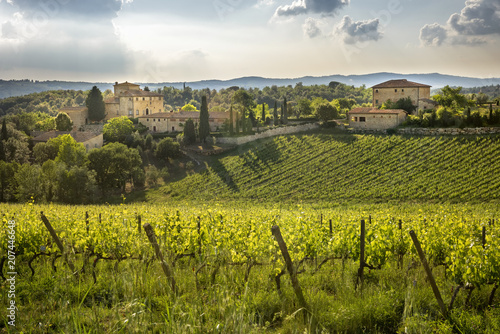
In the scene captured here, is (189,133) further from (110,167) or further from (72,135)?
(72,135)

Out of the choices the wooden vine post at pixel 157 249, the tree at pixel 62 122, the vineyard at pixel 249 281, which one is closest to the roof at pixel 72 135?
A: the tree at pixel 62 122

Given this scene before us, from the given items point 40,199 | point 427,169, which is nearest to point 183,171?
point 40,199

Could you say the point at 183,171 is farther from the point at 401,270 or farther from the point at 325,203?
the point at 401,270

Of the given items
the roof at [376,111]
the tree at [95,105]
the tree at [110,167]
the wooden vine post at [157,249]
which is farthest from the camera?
the tree at [95,105]

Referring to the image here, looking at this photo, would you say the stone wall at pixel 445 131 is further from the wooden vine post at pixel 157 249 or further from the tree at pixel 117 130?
the wooden vine post at pixel 157 249

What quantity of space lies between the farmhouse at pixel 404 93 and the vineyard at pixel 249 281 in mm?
44911

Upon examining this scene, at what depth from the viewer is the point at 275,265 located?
816 centimetres

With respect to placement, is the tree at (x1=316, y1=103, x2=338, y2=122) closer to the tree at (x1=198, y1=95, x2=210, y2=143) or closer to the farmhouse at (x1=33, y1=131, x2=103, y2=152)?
the tree at (x1=198, y1=95, x2=210, y2=143)

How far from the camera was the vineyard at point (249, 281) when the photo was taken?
19.1 ft

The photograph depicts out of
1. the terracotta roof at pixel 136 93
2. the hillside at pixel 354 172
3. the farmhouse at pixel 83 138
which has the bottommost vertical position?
the hillside at pixel 354 172

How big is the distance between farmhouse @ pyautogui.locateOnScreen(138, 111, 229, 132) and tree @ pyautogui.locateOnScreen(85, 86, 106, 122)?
832 cm

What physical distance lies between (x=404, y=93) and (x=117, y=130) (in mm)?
35106

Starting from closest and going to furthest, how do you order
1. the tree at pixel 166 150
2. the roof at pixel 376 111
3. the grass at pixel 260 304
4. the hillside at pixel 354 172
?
the grass at pixel 260 304, the hillside at pixel 354 172, the roof at pixel 376 111, the tree at pixel 166 150

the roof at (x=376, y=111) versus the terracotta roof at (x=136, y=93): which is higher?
the terracotta roof at (x=136, y=93)
